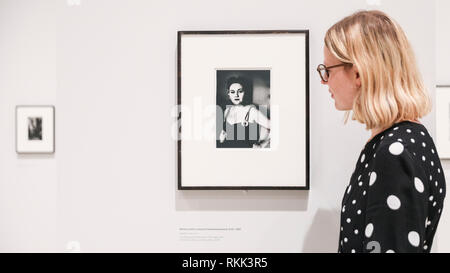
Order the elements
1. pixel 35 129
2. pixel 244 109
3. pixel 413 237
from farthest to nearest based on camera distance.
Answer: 1. pixel 35 129
2. pixel 244 109
3. pixel 413 237

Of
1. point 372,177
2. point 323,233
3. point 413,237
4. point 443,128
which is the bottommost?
point 323,233

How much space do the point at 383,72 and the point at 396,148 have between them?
16 centimetres

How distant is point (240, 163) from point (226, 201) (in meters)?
0.12

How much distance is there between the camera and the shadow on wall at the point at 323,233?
1.00 meters

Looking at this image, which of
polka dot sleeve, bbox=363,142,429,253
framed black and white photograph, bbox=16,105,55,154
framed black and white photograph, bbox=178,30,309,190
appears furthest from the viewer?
framed black and white photograph, bbox=16,105,55,154

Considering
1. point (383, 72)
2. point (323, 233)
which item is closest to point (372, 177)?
point (383, 72)

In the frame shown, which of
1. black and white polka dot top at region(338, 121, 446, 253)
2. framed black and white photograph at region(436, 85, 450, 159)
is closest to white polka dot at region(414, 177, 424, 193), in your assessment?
black and white polka dot top at region(338, 121, 446, 253)

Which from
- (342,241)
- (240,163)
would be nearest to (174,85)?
(240,163)

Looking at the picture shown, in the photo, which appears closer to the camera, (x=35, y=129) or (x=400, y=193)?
(x=400, y=193)

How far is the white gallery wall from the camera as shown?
3.24 feet

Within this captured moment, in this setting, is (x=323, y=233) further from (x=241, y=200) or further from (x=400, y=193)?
(x=400, y=193)

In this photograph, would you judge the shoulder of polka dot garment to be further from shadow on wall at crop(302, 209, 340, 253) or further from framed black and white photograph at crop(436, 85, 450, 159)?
framed black and white photograph at crop(436, 85, 450, 159)

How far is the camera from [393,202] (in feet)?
2.00

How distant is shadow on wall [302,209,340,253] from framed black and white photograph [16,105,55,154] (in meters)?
0.84
